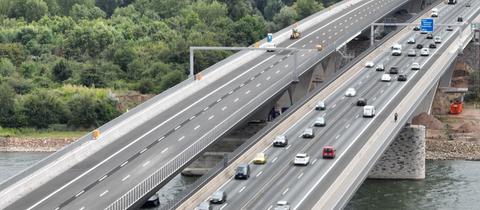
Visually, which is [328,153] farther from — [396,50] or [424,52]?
[396,50]

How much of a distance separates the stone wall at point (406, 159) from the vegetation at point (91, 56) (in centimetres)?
4108

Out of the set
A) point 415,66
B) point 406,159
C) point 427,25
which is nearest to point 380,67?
point 415,66

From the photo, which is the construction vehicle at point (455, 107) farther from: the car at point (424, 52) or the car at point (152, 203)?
the car at point (152, 203)

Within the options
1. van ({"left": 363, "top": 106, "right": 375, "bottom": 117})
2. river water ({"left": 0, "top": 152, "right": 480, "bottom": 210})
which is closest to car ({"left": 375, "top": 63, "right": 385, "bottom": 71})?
river water ({"left": 0, "top": 152, "right": 480, "bottom": 210})

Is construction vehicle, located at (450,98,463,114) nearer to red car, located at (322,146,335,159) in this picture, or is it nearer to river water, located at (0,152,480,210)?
river water, located at (0,152,480,210)

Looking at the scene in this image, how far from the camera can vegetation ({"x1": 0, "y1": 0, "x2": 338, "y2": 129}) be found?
139375 millimetres

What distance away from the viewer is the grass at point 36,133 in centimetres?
13500

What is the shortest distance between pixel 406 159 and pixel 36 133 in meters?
47.1

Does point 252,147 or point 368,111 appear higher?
point 252,147

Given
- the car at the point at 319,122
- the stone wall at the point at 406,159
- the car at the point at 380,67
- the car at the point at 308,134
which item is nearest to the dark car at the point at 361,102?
the stone wall at the point at 406,159

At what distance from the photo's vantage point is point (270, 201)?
7706 centimetres

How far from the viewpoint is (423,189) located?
106 metres

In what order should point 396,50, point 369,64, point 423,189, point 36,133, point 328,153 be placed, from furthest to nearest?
point 396,50
point 36,133
point 369,64
point 423,189
point 328,153

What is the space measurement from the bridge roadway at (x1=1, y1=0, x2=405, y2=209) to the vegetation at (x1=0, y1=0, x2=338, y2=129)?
72.0 feet
